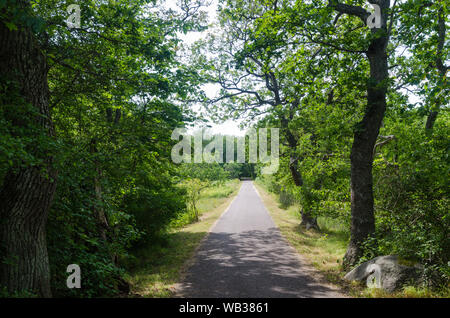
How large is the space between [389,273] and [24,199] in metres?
7.19

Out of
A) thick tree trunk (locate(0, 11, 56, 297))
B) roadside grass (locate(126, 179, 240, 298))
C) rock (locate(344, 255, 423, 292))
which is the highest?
thick tree trunk (locate(0, 11, 56, 297))

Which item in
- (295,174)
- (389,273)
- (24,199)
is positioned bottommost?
(389,273)

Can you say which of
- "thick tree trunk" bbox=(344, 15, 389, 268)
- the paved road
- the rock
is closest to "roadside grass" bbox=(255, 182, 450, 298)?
the rock

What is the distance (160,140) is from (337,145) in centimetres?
681

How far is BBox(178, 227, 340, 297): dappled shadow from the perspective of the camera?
6.61m

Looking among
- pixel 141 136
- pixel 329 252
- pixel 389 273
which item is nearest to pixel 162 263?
pixel 141 136

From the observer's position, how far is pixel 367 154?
7945 mm

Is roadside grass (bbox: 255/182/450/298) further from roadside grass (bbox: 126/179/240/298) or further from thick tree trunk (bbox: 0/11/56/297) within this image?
thick tree trunk (bbox: 0/11/56/297)

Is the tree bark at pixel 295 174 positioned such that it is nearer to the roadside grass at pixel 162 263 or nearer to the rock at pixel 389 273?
the roadside grass at pixel 162 263

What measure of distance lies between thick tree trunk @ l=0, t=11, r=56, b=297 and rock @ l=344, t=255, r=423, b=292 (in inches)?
259

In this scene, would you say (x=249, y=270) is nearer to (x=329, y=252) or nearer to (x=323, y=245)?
(x=329, y=252)

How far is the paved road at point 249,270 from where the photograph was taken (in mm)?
6629
